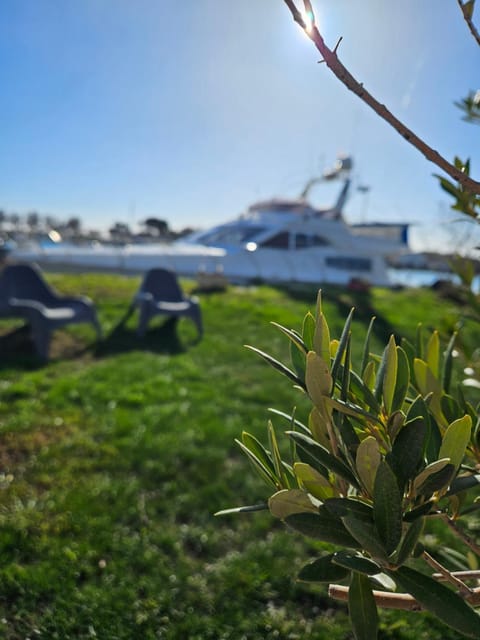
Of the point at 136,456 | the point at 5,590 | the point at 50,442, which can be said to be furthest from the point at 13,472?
the point at 5,590

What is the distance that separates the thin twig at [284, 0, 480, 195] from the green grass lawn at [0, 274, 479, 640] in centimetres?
131

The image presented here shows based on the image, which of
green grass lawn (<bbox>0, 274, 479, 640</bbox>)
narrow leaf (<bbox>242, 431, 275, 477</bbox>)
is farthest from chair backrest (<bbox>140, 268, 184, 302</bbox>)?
narrow leaf (<bbox>242, 431, 275, 477</bbox>)

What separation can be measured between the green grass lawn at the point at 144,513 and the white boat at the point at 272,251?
10762 mm

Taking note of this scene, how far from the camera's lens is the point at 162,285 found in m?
7.15

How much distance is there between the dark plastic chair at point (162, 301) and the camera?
248 inches

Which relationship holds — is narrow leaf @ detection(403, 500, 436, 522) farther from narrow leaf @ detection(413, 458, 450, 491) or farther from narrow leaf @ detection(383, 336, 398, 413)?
narrow leaf @ detection(383, 336, 398, 413)

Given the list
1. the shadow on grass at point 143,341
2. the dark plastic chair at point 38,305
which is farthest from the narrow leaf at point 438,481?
the shadow on grass at point 143,341

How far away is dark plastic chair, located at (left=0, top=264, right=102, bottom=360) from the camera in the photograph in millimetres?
5082

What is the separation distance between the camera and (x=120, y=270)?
15.8 meters

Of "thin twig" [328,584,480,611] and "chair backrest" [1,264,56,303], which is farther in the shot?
"chair backrest" [1,264,56,303]

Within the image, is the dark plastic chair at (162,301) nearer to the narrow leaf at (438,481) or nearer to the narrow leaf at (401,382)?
the narrow leaf at (401,382)

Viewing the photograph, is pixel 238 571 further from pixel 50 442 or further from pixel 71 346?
pixel 71 346

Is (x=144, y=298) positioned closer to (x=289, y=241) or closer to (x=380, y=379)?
(x=380, y=379)

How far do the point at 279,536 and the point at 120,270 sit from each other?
46.5 feet
